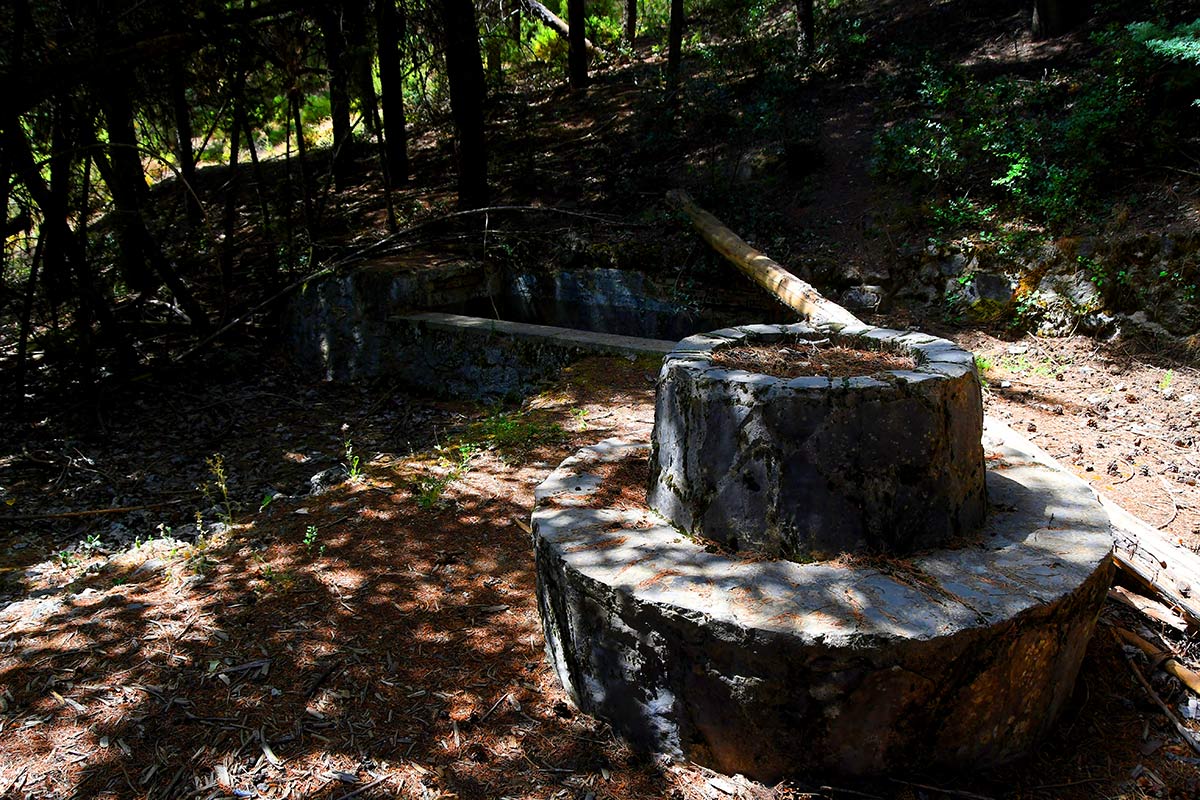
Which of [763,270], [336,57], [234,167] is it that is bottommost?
[763,270]

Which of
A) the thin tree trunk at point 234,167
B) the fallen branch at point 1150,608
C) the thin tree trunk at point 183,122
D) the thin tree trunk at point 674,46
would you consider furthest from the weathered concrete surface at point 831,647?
the thin tree trunk at point 674,46

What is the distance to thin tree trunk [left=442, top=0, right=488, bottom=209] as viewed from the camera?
9.00 metres

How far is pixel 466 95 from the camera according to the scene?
9.34m

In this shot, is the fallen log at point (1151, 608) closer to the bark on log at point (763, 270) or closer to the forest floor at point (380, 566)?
the forest floor at point (380, 566)

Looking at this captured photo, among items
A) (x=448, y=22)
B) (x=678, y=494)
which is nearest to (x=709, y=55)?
(x=448, y=22)

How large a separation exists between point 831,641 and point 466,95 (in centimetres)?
871

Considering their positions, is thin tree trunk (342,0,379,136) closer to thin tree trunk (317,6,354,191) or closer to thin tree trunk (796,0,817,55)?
thin tree trunk (317,6,354,191)

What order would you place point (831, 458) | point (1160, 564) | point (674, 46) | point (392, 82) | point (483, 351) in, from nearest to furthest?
point (831, 458), point (1160, 564), point (483, 351), point (392, 82), point (674, 46)

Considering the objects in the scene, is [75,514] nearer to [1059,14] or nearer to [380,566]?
[380,566]

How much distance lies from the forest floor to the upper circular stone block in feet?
2.63

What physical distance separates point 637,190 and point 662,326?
2.41m

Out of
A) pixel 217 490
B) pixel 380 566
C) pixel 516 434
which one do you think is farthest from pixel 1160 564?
pixel 217 490

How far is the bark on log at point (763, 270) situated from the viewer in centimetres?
638

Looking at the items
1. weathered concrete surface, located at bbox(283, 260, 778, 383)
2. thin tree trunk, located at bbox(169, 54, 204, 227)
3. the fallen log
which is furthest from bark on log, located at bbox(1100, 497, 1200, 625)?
thin tree trunk, located at bbox(169, 54, 204, 227)
